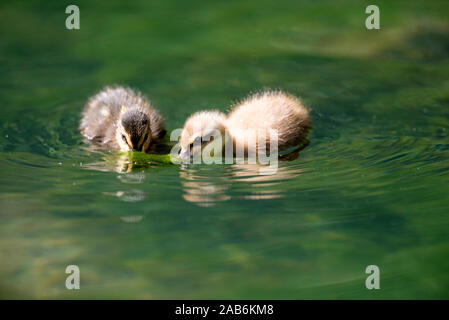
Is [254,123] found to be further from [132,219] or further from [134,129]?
[132,219]

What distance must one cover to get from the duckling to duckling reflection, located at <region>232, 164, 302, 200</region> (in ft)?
3.11

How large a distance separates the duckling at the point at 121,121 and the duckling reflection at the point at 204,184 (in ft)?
2.03

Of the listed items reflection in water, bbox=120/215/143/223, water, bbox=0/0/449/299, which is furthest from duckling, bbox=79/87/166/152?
reflection in water, bbox=120/215/143/223

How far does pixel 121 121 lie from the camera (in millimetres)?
5703

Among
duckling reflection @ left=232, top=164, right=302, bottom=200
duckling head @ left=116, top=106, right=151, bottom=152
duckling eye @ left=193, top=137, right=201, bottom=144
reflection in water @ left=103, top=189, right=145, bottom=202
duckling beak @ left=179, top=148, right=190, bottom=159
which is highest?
duckling head @ left=116, top=106, right=151, bottom=152

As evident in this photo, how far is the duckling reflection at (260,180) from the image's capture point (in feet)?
15.7

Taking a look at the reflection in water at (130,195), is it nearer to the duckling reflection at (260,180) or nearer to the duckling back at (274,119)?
the duckling reflection at (260,180)

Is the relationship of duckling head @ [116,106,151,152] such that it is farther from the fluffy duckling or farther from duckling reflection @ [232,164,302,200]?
duckling reflection @ [232,164,302,200]

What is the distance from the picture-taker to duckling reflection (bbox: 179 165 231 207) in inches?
185

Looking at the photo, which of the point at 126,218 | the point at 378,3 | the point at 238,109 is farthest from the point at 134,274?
the point at 378,3

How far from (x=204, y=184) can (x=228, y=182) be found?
200 mm

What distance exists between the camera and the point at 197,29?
9.52m

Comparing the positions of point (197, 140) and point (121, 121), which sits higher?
point (121, 121)

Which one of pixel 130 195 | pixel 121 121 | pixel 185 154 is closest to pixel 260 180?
pixel 185 154
